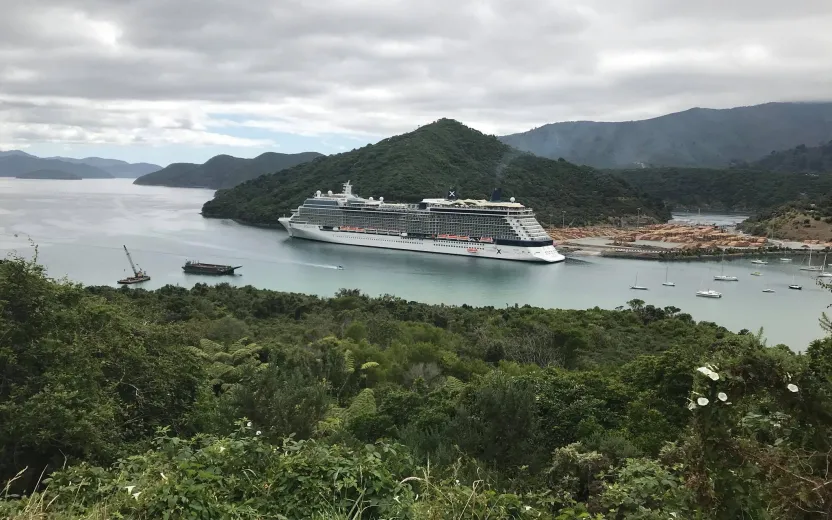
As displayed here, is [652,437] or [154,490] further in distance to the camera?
[652,437]

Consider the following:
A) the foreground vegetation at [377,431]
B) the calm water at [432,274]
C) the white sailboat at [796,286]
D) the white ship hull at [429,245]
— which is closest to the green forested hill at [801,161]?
the calm water at [432,274]

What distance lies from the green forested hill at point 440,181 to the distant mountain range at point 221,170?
54218 mm

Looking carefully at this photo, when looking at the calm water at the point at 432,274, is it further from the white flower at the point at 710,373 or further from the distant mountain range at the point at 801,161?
the distant mountain range at the point at 801,161

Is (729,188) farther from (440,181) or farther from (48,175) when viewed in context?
(48,175)

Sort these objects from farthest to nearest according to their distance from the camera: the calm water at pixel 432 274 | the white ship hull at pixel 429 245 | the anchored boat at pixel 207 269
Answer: the white ship hull at pixel 429 245 < the anchored boat at pixel 207 269 < the calm water at pixel 432 274

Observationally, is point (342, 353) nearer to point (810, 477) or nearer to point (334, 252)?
point (810, 477)

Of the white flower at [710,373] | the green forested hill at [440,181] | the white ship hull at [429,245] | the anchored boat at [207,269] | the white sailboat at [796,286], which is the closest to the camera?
the white flower at [710,373]

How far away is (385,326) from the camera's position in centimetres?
1367

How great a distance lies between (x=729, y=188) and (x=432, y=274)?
257 ft

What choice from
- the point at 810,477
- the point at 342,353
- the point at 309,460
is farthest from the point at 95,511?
the point at 342,353

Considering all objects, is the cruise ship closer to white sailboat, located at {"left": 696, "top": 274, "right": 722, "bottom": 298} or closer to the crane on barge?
white sailboat, located at {"left": 696, "top": 274, "right": 722, "bottom": 298}

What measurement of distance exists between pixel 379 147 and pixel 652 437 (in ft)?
239

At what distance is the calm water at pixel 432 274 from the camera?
24.7 meters

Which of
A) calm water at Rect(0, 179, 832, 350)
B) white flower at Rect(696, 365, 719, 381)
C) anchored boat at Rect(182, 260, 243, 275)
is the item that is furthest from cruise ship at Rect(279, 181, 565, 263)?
white flower at Rect(696, 365, 719, 381)
